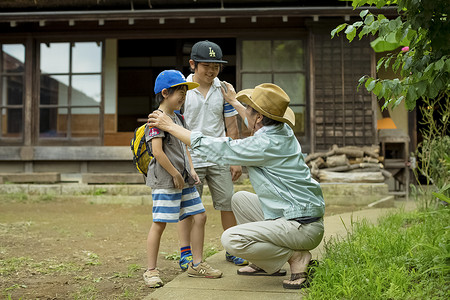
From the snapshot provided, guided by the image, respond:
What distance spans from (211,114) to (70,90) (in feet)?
21.6

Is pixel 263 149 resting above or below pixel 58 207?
above

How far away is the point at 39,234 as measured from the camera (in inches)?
205

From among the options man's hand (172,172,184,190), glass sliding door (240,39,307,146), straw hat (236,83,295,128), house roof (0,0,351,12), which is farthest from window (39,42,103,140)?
straw hat (236,83,295,128)

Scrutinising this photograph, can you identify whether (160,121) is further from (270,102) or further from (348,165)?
(348,165)

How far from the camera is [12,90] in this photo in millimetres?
9492

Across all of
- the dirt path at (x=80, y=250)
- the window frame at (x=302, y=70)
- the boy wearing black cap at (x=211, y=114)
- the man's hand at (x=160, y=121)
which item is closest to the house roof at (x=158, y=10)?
the window frame at (x=302, y=70)

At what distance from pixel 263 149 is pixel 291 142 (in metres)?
0.22

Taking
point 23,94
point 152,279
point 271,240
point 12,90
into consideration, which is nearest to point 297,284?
point 271,240

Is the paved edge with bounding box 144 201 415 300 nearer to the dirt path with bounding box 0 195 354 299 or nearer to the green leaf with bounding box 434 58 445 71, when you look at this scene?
the dirt path with bounding box 0 195 354 299

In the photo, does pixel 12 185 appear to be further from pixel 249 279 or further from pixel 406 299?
pixel 406 299

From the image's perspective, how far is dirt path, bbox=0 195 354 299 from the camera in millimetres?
3133

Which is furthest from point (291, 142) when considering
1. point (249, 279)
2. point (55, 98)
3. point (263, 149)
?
point (55, 98)

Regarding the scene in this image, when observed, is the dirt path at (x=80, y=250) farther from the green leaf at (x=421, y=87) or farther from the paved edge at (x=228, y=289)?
the green leaf at (x=421, y=87)

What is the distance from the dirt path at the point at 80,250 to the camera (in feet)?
10.3
